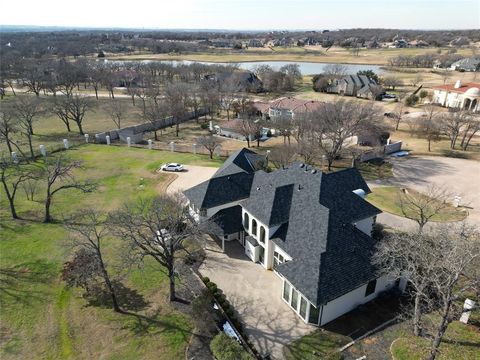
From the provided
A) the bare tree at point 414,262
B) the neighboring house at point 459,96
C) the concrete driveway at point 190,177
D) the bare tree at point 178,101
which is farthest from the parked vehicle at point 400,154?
the bare tree at point 178,101

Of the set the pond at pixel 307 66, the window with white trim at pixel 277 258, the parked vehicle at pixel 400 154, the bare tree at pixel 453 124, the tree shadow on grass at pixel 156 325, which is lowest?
the tree shadow on grass at pixel 156 325

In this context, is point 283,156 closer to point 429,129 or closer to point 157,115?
point 429,129

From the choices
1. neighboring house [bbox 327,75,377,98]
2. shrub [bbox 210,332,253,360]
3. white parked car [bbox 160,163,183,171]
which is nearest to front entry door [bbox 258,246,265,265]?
shrub [bbox 210,332,253,360]

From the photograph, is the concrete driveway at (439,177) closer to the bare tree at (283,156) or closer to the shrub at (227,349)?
the bare tree at (283,156)

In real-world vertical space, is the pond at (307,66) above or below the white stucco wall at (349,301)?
above

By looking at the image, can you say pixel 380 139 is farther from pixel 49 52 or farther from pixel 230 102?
pixel 49 52

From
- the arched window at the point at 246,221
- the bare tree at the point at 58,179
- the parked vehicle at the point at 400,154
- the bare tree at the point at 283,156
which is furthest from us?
the parked vehicle at the point at 400,154

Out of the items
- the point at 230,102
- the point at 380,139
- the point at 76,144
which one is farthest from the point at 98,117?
the point at 380,139

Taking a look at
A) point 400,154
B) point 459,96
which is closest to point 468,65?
point 459,96

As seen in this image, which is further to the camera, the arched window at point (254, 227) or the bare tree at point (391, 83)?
the bare tree at point (391, 83)
